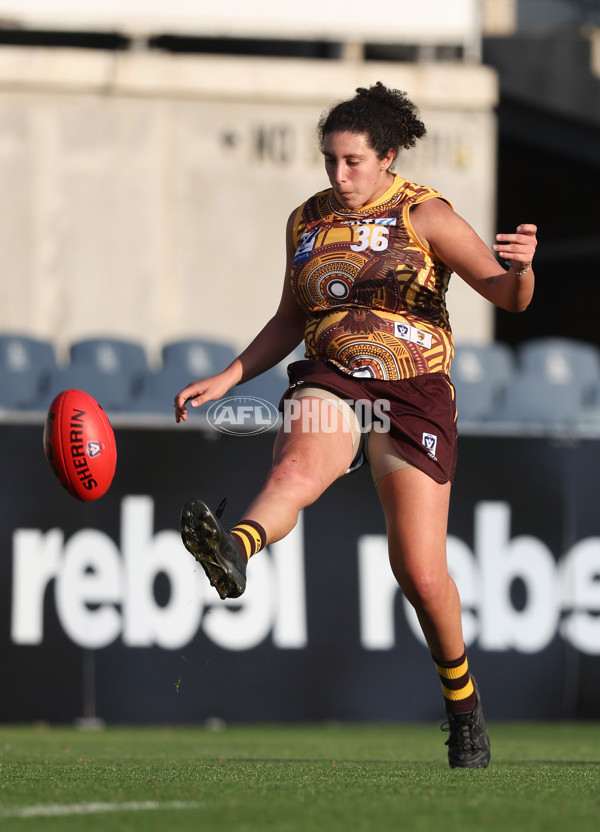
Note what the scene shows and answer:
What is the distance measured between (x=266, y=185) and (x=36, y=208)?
231 cm

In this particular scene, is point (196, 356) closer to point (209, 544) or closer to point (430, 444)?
point (430, 444)

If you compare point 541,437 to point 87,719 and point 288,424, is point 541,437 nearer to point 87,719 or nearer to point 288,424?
point 87,719

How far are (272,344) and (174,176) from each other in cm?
910

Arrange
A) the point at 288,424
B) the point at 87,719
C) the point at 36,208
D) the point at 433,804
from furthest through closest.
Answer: the point at 36,208 < the point at 87,719 < the point at 288,424 < the point at 433,804

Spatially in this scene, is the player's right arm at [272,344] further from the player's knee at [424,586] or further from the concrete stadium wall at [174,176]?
the concrete stadium wall at [174,176]

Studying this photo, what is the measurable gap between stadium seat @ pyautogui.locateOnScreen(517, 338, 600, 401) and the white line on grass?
27.2 ft

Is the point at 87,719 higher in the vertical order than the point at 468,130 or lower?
lower

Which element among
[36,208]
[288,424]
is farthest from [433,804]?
[36,208]

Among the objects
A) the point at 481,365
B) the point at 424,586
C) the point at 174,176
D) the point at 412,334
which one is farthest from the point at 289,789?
the point at 174,176

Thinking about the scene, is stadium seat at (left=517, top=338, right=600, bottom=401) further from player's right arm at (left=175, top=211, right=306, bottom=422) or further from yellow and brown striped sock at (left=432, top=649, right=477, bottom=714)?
yellow and brown striped sock at (left=432, top=649, right=477, bottom=714)

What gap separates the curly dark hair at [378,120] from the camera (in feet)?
13.0

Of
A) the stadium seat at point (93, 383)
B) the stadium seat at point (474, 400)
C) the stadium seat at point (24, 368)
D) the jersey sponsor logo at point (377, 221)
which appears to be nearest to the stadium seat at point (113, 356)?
the stadium seat at point (93, 383)

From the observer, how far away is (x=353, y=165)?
3963mm

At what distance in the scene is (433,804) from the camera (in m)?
3.05
